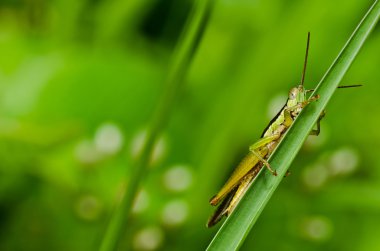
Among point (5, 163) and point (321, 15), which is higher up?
point (321, 15)

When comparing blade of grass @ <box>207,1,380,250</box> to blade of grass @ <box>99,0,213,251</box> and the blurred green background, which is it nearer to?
blade of grass @ <box>99,0,213,251</box>

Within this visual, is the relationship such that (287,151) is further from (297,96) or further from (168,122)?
(168,122)

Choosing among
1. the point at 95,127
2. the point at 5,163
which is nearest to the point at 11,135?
the point at 5,163

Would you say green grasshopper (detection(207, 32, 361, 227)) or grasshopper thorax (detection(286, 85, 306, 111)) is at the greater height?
grasshopper thorax (detection(286, 85, 306, 111))

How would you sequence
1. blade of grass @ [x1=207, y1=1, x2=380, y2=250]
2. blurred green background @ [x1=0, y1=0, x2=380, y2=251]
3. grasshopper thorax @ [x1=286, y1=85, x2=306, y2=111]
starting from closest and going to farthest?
blade of grass @ [x1=207, y1=1, x2=380, y2=250]
grasshopper thorax @ [x1=286, y1=85, x2=306, y2=111]
blurred green background @ [x1=0, y1=0, x2=380, y2=251]

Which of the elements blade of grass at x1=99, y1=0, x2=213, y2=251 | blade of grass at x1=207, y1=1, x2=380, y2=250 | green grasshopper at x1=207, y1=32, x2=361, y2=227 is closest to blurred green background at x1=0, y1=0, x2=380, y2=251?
green grasshopper at x1=207, y1=32, x2=361, y2=227

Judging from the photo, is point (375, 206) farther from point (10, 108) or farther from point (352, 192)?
point (10, 108)

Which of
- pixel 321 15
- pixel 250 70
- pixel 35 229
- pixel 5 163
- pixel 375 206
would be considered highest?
pixel 321 15

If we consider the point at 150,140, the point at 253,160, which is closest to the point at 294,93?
the point at 253,160
